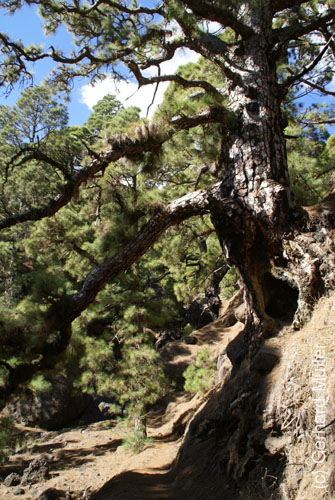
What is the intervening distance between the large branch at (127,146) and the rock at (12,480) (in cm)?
561

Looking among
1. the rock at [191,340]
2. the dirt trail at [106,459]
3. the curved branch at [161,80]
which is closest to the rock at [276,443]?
the dirt trail at [106,459]

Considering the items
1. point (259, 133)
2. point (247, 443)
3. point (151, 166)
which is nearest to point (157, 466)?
point (247, 443)

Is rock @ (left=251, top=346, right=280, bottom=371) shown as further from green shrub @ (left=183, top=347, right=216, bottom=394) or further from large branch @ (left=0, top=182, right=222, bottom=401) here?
green shrub @ (left=183, top=347, right=216, bottom=394)

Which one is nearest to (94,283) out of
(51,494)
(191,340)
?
(51,494)

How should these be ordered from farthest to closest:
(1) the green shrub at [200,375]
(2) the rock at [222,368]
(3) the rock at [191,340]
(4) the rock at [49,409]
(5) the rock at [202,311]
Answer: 1. (5) the rock at [202,311]
2. (3) the rock at [191,340]
3. (4) the rock at [49,409]
4. (2) the rock at [222,368]
5. (1) the green shrub at [200,375]

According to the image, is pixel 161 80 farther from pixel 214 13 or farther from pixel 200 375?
pixel 200 375

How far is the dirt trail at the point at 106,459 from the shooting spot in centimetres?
418

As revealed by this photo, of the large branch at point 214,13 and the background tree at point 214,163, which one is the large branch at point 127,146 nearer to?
the background tree at point 214,163

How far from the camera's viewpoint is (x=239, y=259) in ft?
12.9

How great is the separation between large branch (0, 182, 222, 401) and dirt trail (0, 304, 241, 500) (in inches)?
67.3

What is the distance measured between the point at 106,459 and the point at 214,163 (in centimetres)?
680

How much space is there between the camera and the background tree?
126 inches

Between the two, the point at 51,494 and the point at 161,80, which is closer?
the point at 161,80

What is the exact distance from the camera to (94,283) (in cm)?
371
